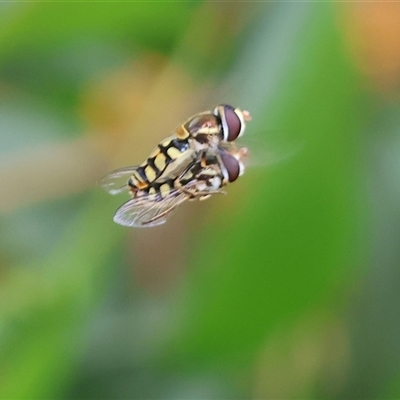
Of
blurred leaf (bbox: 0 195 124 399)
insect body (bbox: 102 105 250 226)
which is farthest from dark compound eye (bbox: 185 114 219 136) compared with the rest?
blurred leaf (bbox: 0 195 124 399)

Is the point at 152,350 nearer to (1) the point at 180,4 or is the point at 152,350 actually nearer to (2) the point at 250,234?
(2) the point at 250,234

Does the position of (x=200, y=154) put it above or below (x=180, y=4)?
below

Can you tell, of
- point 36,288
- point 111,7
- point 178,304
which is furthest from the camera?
point 111,7

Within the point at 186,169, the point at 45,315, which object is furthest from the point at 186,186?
the point at 45,315

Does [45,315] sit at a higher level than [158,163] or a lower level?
lower

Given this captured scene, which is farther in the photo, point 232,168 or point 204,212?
point 204,212

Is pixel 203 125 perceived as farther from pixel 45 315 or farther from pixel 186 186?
pixel 45 315

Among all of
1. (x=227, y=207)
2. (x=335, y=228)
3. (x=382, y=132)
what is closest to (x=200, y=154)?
(x=227, y=207)
